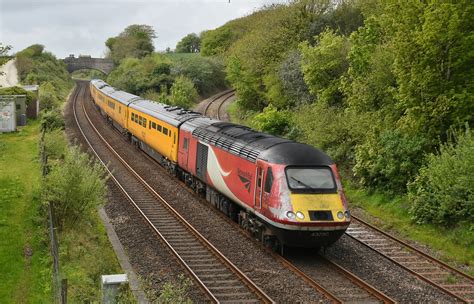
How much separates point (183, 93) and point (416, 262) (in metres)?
39.4

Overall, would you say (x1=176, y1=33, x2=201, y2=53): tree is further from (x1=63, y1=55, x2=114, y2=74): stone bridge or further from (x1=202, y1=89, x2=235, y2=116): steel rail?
(x1=202, y1=89, x2=235, y2=116): steel rail

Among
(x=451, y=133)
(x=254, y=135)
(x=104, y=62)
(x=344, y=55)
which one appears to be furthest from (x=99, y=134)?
(x=104, y=62)

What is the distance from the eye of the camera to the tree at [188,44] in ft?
417

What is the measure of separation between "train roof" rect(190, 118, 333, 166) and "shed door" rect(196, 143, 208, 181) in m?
0.35

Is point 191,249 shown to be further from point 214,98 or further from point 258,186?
point 214,98

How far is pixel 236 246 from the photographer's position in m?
16.8

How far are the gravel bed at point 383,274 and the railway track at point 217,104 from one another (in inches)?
1214

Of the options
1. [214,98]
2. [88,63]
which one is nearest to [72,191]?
[214,98]

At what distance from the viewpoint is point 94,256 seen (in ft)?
50.0

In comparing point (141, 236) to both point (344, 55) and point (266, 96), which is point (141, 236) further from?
point (266, 96)

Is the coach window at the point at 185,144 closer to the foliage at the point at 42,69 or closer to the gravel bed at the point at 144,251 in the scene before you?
the gravel bed at the point at 144,251

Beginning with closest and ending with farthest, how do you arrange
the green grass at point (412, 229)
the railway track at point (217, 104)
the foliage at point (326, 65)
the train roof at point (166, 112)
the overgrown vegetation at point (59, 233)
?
the overgrown vegetation at point (59, 233) < the green grass at point (412, 229) < the train roof at point (166, 112) < the foliage at point (326, 65) < the railway track at point (217, 104)

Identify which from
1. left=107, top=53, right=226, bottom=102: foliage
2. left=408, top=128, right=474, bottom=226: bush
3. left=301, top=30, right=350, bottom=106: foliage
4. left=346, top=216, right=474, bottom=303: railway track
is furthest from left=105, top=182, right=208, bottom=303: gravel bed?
left=107, top=53, right=226, bottom=102: foliage

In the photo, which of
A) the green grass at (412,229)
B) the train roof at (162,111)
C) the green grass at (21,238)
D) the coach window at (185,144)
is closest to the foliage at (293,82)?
the train roof at (162,111)
